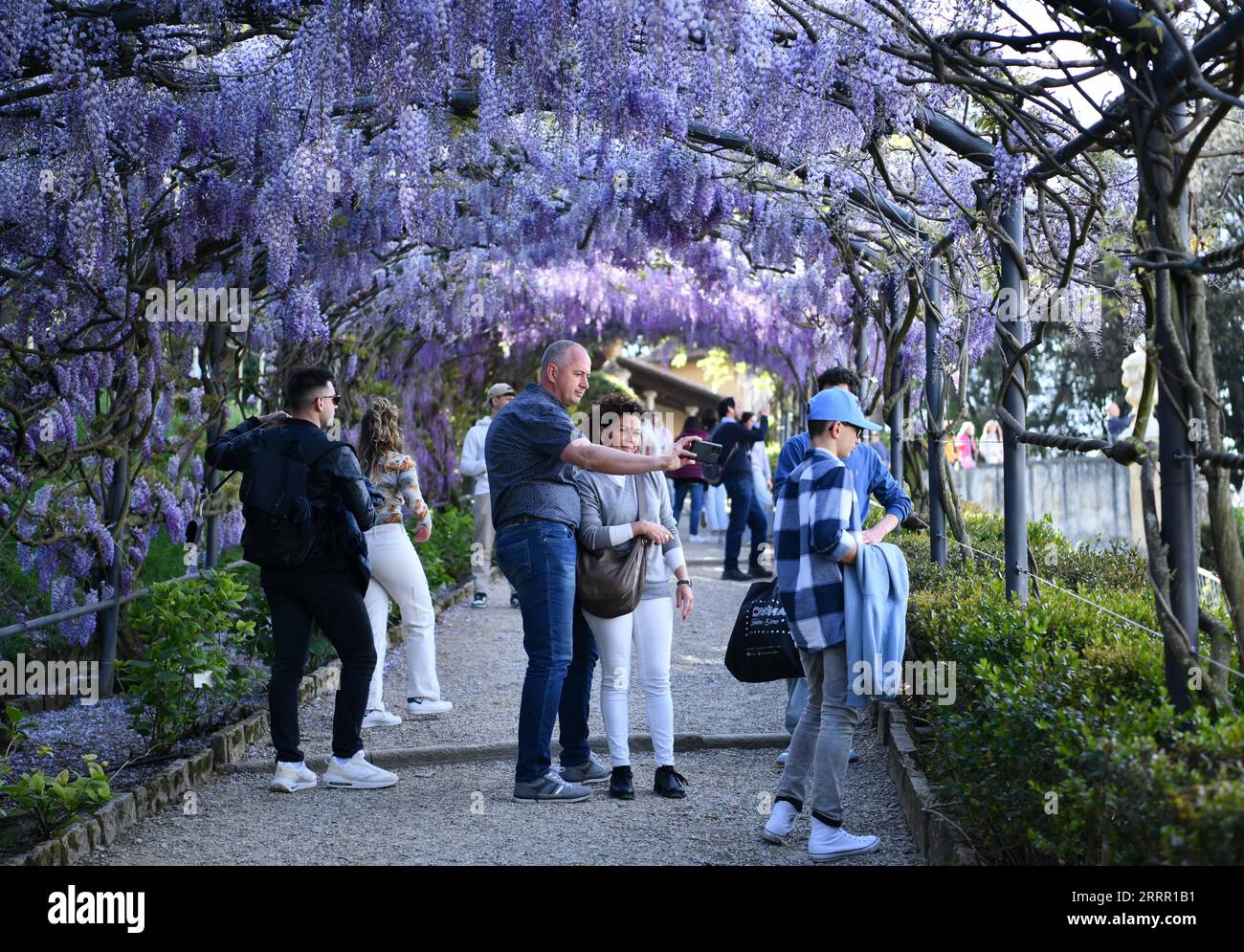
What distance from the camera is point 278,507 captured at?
4.61m

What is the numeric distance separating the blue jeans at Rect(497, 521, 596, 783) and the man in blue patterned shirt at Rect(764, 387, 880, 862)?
876 millimetres

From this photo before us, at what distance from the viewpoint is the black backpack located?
463 centimetres

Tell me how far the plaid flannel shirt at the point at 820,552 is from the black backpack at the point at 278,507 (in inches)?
69.0

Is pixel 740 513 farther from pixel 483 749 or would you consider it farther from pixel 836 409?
pixel 836 409

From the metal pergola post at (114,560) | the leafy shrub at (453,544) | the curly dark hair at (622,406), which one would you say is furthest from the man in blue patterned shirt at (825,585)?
the leafy shrub at (453,544)

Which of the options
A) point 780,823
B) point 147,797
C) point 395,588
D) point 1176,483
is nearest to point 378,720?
point 395,588

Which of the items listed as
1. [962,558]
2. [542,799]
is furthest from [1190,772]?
[962,558]

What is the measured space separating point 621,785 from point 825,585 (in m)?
1.32

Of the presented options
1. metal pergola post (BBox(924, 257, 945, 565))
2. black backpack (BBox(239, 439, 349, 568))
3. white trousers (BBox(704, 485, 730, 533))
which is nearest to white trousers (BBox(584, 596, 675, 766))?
black backpack (BBox(239, 439, 349, 568))

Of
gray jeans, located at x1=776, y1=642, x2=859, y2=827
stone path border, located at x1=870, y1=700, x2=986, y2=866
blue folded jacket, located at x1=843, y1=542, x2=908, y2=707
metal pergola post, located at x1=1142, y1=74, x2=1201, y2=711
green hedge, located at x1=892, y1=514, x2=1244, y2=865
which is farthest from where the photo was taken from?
gray jeans, located at x1=776, y1=642, x2=859, y2=827

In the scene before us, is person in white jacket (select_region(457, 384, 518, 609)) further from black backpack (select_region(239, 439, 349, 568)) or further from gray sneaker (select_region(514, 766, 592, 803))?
gray sneaker (select_region(514, 766, 592, 803))
